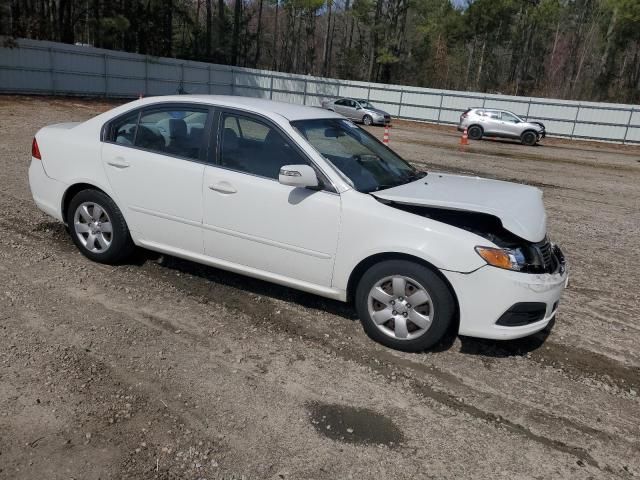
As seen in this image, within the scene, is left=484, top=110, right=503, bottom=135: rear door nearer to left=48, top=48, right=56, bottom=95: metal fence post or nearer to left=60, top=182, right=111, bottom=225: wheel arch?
left=48, top=48, right=56, bottom=95: metal fence post

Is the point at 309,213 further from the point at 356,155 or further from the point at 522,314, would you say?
the point at 522,314

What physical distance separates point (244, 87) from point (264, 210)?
3740 centimetres

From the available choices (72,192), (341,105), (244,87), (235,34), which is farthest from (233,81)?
(72,192)

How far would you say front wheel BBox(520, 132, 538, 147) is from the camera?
2483 centimetres

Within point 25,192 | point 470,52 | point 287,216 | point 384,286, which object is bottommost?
point 25,192

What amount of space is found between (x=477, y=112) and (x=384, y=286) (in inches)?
950

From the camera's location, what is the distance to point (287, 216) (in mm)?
4020

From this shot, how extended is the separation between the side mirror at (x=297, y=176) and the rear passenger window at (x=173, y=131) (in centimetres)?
101

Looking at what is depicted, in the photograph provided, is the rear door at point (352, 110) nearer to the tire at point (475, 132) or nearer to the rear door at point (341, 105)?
the rear door at point (341, 105)

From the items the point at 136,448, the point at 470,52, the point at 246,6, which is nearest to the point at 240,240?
the point at 136,448

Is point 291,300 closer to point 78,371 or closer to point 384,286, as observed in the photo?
point 384,286

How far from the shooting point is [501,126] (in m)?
Result: 25.2

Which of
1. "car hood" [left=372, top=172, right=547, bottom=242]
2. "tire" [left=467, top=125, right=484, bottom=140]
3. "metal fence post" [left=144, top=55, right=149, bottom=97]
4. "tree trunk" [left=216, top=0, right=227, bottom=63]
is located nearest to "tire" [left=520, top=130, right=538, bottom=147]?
"tire" [left=467, top=125, right=484, bottom=140]

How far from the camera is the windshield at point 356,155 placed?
4164mm
